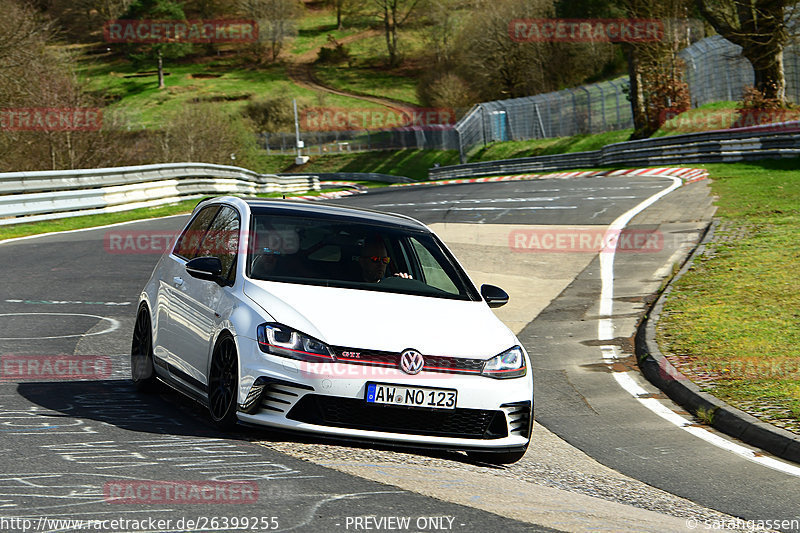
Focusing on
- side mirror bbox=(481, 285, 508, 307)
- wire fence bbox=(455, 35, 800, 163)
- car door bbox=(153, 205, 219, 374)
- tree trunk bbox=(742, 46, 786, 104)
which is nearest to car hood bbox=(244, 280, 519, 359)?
side mirror bbox=(481, 285, 508, 307)

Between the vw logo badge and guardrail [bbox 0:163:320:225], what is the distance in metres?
17.2

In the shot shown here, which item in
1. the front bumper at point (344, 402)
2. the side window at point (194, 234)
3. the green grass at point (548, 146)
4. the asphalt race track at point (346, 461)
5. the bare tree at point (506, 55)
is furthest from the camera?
the bare tree at point (506, 55)

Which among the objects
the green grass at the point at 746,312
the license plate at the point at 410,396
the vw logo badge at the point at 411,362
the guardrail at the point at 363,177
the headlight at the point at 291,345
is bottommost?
the guardrail at the point at 363,177

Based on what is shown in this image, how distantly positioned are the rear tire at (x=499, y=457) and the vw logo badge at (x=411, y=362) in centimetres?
94

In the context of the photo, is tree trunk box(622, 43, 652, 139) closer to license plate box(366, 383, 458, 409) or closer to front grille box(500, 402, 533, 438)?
front grille box(500, 402, 533, 438)

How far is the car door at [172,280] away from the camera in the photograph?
7.80 metres

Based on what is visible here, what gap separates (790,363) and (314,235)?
16.4 ft

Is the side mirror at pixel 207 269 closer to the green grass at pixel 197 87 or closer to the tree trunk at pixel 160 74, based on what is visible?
the green grass at pixel 197 87

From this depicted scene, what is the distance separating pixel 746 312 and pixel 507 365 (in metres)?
6.70

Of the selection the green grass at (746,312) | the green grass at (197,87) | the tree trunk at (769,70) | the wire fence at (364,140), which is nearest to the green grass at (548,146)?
the tree trunk at (769,70)

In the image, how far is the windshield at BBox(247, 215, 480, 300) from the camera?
7250mm

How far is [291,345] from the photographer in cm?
Answer: 629

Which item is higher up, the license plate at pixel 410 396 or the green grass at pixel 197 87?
the green grass at pixel 197 87

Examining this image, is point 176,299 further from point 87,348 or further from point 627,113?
point 627,113
